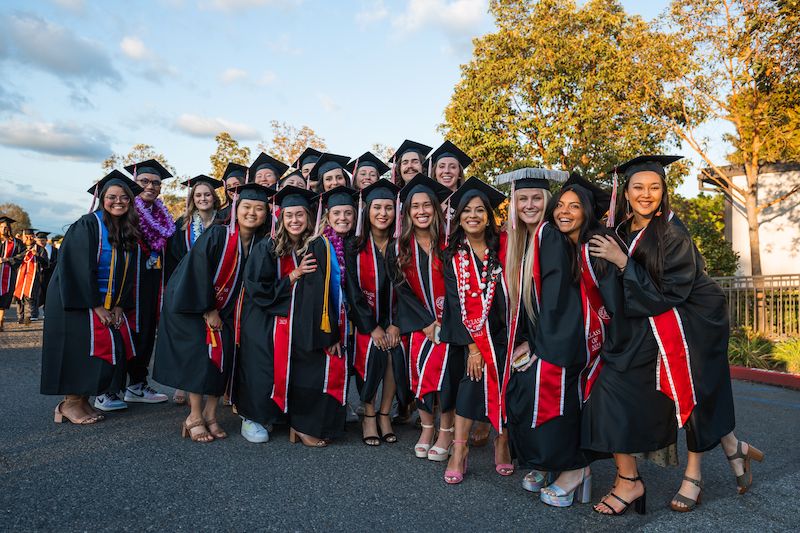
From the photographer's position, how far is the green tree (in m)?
14.4

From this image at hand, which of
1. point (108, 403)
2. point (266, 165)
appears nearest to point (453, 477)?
point (108, 403)

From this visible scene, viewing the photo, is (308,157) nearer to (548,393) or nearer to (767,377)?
(548,393)

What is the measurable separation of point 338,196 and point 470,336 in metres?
1.79

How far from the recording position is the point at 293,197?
479 cm

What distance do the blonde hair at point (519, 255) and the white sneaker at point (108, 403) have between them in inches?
152

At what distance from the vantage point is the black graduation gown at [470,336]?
390 centimetres

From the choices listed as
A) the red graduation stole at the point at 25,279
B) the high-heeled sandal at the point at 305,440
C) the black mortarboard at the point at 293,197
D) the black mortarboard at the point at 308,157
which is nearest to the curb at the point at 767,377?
the high-heeled sandal at the point at 305,440

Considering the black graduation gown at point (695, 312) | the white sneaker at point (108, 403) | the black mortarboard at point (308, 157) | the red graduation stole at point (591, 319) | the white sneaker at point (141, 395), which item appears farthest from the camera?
the black mortarboard at point (308, 157)

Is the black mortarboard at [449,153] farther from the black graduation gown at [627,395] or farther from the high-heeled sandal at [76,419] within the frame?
the high-heeled sandal at [76,419]

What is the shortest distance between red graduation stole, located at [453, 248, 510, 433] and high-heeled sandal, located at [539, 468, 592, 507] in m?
0.49

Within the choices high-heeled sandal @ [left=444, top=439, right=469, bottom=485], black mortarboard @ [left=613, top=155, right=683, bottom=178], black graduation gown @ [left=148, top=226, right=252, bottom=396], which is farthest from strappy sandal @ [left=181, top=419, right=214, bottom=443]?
black mortarboard @ [left=613, top=155, right=683, bottom=178]

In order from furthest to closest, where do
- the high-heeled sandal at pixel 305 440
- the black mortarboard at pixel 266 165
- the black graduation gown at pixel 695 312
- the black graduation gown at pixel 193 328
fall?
the black mortarboard at pixel 266 165
the black graduation gown at pixel 193 328
the high-heeled sandal at pixel 305 440
the black graduation gown at pixel 695 312

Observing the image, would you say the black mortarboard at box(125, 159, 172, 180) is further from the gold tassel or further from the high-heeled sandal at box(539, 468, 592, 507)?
the high-heeled sandal at box(539, 468, 592, 507)

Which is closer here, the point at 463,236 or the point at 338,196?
the point at 463,236
